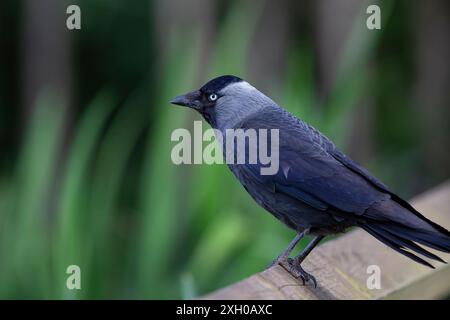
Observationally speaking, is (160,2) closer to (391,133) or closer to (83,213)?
(391,133)

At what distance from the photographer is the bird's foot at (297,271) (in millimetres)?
2240

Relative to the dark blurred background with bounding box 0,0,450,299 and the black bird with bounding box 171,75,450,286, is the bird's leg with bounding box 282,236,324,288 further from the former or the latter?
the dark blurred background with bounding box 0,0,450,299

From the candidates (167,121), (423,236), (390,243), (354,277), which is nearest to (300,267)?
(354,277)

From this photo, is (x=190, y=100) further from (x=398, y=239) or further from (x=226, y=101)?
(x=398, y=239)

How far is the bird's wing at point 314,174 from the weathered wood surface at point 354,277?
0.56 feet

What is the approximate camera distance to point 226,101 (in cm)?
273

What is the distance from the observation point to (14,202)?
408 cm

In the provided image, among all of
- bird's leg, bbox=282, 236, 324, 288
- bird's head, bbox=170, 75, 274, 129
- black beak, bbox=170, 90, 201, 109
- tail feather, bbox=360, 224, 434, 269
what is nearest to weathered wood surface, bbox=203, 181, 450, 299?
bird's leg, bbox=282, 236, 324, 288

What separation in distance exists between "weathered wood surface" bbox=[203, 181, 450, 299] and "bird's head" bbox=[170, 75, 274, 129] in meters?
0.56

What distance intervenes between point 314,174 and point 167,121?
1.44 meters

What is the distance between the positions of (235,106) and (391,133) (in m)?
5.17

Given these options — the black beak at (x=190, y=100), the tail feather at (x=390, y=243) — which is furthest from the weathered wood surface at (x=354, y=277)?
the black beak at (x=190, y=100)

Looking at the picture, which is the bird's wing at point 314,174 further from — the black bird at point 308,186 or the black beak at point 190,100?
the black beak at point 190,100
